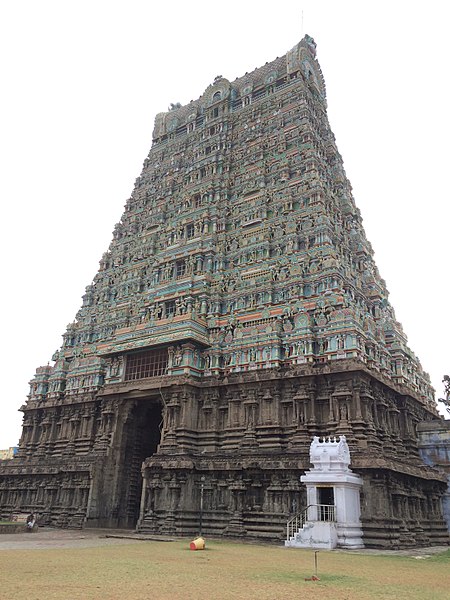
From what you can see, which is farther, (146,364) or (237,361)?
(146,364)

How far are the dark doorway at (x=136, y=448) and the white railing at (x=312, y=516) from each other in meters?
14.4

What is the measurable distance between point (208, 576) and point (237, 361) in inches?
864

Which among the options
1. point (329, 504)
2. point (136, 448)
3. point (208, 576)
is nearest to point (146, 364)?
point (136, 448)

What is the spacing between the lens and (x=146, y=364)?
3800cm

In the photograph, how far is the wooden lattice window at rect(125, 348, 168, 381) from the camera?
37.2m

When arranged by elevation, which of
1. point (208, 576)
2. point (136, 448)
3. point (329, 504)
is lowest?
point (208, 576)

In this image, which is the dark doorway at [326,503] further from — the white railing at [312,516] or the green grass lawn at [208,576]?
the green grass lawn at [208,576]

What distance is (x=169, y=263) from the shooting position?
43719 millimetres

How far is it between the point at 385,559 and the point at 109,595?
13.8 meters

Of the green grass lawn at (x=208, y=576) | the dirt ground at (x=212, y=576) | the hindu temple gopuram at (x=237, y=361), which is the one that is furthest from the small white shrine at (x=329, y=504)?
the green grass lawn at (x=208, y=576)

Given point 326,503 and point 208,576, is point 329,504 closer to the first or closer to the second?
point 326,503

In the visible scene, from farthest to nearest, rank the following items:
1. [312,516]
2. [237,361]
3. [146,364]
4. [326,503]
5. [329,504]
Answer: [146,364]
[237,361]
[326,503]
[329,504]
[312,516]

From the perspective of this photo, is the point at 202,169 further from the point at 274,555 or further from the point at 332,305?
the point at 274,555

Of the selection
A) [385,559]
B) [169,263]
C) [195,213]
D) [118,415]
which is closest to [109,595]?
[385,559]
